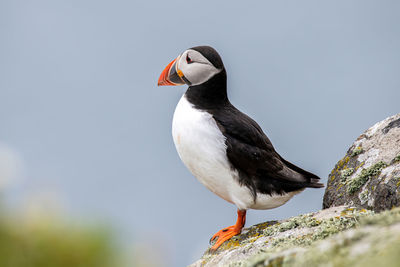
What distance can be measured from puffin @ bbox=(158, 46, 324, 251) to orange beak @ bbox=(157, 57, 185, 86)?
0.5 inches

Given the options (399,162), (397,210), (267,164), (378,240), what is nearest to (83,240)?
(378,240)

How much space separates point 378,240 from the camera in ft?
7.44

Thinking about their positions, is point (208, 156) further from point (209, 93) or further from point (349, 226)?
point (349, 226)

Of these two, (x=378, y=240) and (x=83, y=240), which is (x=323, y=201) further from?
(x=83, y=240)

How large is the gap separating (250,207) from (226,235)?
0.52 m

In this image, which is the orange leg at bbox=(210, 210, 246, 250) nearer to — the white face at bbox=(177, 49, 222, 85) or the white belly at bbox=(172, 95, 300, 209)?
the white belly at bbox=(172, 95, 300, 209)

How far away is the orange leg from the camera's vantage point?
6.16m

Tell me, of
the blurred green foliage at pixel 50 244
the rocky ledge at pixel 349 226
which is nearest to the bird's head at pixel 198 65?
the rocky ledge at pixel 349 226

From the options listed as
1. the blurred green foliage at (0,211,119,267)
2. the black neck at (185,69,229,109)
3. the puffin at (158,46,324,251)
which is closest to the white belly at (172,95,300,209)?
the puffin at (158,46,324,251)

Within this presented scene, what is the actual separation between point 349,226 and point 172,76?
3661 millimetres

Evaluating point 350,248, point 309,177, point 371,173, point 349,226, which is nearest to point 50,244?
point 350,248

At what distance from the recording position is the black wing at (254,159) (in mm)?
6344

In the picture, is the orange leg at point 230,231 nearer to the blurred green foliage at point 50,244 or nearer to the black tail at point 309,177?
the black tail at point 309,177

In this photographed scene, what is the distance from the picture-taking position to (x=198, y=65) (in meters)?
6.62
